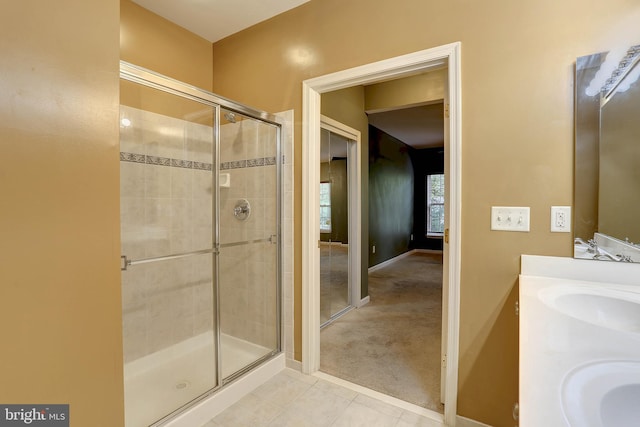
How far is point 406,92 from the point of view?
3.47m

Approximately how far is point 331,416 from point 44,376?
1.47 m

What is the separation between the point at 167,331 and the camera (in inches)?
92.4

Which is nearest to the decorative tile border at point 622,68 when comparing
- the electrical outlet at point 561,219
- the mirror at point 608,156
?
the mirror at point 608,156

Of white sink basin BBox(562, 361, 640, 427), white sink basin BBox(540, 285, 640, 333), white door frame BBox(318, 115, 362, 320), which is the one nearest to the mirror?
white sink basin BBox(540, 285, 640, 333)

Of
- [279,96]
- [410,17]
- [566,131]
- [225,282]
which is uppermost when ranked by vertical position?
[410,17]

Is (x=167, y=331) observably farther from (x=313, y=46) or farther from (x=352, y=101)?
(x=352, y=101)

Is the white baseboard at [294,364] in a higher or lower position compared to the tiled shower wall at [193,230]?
lower

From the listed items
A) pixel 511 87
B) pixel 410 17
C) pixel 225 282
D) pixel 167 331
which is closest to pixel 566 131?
pixel 511 87

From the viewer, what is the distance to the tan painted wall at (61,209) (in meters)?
0.76

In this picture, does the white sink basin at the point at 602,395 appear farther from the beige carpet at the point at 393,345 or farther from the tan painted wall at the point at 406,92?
the tan painted wall at the point at 406,92

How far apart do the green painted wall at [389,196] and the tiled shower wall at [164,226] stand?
3.34 metres

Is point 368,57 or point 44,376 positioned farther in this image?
point 368,57

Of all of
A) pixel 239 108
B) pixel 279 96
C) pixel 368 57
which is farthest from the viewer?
pixel 279 96

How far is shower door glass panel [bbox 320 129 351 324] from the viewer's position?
322 centimetres
